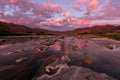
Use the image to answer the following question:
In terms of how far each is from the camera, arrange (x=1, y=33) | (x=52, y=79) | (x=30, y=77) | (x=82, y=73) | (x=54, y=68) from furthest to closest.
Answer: (x=1, y=33)
(x=54, y=68)
(x=82, y=73)
(x=30, y=77)
(x=52, y=79)

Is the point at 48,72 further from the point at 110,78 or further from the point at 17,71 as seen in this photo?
the point at 110,78

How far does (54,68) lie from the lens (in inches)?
756

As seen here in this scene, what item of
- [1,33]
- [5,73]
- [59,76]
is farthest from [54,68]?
[1,33]

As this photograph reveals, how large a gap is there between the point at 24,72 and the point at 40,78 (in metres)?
3.09

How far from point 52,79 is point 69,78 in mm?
1776

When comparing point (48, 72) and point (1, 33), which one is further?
point (1, 33)

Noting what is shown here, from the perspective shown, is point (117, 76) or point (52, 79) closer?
point (52, 79)

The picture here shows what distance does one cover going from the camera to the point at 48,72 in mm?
17453

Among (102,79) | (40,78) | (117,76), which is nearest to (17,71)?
(40,78)

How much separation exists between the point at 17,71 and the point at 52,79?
214 inches

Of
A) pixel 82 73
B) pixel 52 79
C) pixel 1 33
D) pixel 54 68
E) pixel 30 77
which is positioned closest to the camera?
pixel 52 79

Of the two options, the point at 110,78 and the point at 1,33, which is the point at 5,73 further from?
the point at 1,33

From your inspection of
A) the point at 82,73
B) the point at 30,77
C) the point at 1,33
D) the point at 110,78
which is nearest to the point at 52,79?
the point at 30,77

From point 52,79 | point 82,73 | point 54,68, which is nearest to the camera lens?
point 52,79
